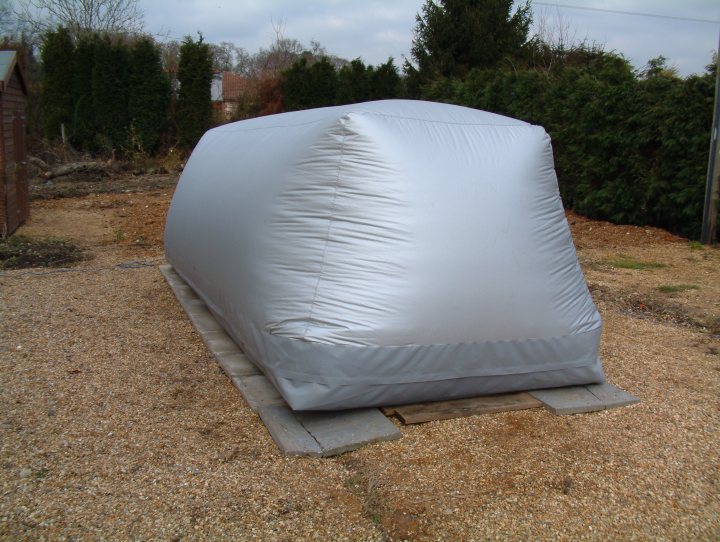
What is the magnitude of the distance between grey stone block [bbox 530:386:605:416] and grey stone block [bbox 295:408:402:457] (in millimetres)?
976

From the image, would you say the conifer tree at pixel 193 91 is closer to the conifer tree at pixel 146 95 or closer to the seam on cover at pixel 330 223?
the conifer tree at pixel 146 95

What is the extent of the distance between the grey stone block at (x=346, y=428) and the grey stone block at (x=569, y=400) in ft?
3.20

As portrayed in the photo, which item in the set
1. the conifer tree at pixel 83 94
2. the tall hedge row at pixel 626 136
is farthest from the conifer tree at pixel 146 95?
the tall hedge row at pixel 626 136

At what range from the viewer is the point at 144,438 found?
3379 mm

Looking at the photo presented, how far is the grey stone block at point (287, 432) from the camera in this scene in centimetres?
321

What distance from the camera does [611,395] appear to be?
12.9 feet

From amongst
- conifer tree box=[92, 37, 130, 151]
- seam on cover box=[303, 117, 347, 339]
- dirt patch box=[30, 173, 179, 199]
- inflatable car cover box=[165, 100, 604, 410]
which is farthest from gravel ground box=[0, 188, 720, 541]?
conifer tree box=[92, 37, 130, 151]

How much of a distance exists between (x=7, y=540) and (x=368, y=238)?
81.4 inches

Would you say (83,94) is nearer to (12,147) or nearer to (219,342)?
(12,147)

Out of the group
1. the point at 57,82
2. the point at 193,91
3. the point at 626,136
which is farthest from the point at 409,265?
the point at 57,82

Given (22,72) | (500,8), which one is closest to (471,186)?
(22,72)

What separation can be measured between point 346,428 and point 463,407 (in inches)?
28.4

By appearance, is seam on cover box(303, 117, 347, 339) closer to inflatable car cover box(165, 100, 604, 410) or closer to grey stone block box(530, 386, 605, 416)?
inflatable car cover box(165, 100, 604, 410)

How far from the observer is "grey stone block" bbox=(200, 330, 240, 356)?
474 cm
